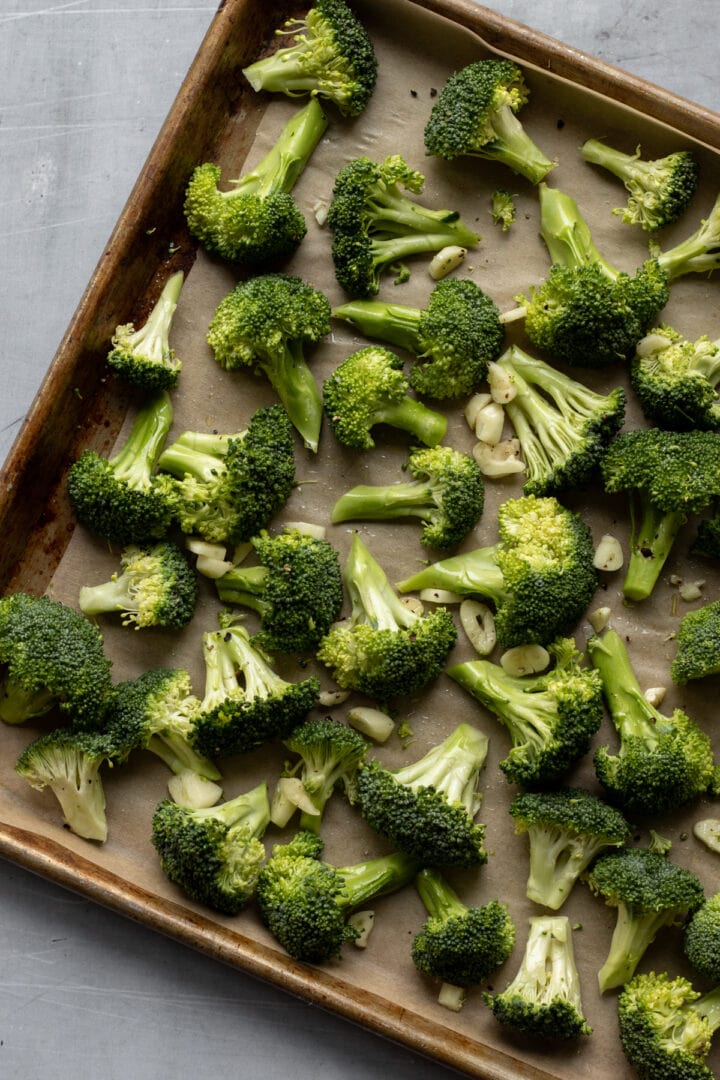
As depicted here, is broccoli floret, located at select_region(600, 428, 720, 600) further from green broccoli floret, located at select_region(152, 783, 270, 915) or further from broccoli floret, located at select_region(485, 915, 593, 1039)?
green broccoli floret, located at select_region(152, 783, 270, 915)

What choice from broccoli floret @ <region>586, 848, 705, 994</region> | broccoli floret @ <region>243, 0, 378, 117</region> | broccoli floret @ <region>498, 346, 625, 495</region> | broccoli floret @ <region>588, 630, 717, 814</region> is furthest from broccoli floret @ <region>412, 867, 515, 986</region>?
broccoli floret @ <region>243, 0, 378, 117</region>

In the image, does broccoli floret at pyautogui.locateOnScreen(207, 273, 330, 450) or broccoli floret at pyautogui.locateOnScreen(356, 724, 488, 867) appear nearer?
broccoli floret at pyautogui.locateOnScreen(356, 724, 488, 867)

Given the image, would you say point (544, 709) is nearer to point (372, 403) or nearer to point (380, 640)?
point (380, 640)

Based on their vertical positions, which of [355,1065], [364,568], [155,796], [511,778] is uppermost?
[364,568]

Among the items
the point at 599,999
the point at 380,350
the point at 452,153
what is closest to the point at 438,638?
the point at 380,350

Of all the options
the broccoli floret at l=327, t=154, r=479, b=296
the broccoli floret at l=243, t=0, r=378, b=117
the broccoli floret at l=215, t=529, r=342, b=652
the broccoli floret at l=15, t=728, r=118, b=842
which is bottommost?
the broccoli floret at l=15, t=728, r=118, b=842

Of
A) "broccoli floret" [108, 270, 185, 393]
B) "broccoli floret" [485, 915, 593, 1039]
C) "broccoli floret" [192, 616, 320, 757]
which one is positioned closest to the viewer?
"broccoli floret" [485, 915, 593, 1039]

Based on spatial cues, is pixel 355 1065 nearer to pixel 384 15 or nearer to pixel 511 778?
pixel 511 778

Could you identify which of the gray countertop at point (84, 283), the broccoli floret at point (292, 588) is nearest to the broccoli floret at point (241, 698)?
the broccoli floret at point (292, 588)
